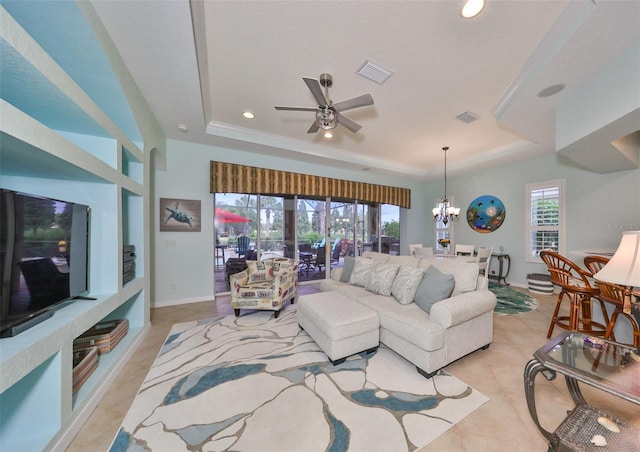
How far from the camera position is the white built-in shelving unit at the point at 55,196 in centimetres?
111

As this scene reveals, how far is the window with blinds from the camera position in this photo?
4.36m

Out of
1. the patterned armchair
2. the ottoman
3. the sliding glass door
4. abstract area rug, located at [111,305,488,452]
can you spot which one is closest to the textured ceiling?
the sliding glass door

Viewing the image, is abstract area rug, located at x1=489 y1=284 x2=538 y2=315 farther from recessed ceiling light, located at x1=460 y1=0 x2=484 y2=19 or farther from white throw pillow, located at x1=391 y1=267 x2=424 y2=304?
recessed ceiling light, located at x1=460 y1=0 x2=484 y2=19

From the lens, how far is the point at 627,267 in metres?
1.29

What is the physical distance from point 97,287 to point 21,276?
810 mm

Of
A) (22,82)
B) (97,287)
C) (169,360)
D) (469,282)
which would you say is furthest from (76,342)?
(469,282)

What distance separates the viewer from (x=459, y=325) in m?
1.98

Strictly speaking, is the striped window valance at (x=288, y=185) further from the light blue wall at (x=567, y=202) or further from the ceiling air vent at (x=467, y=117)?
the ceiling air vent at (x=467, y=117)

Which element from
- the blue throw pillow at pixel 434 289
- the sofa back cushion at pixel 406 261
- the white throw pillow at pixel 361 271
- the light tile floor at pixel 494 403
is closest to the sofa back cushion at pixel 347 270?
the white throw pillow at pixel 361 271

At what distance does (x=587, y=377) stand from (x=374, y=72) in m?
2.74

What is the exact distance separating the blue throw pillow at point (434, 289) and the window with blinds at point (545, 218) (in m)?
3.90

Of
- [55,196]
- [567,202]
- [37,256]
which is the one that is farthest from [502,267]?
[55,196]

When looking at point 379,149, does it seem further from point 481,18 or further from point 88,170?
point 88,170

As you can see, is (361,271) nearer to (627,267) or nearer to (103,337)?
(627,267)
